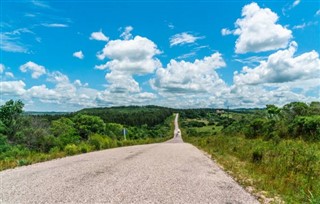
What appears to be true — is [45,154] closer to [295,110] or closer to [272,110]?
[295,110]

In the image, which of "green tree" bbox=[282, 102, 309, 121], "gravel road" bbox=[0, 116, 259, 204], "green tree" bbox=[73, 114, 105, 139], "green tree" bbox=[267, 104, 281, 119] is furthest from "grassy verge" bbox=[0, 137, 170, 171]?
"green tree" bbox=[267, 104, 281, 119]

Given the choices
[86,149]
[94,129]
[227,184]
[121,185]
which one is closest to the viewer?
[121,185]

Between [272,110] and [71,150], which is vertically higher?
[272,110]

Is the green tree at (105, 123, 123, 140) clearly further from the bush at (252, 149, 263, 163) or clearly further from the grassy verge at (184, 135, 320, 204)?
the grassy verge at (184, 135, 320, 204)

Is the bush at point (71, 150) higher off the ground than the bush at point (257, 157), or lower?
lower

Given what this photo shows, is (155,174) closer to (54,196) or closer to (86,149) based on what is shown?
(54,196)

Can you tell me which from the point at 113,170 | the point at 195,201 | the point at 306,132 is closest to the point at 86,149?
the point at 113,170

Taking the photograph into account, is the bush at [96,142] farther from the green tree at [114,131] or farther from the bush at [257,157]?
the green tree at [114,131]

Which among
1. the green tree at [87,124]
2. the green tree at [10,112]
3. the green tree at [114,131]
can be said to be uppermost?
the green tree at [10,112]

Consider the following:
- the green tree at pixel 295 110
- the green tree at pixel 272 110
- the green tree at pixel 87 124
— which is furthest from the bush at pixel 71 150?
the green tree at pixel 272 110

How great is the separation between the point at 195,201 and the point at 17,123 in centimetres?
2836

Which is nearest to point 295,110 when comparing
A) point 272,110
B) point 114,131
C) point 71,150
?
point 272,110

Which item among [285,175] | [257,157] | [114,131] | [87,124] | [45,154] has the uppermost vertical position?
[285,175]

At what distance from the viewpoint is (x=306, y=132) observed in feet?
81.0
